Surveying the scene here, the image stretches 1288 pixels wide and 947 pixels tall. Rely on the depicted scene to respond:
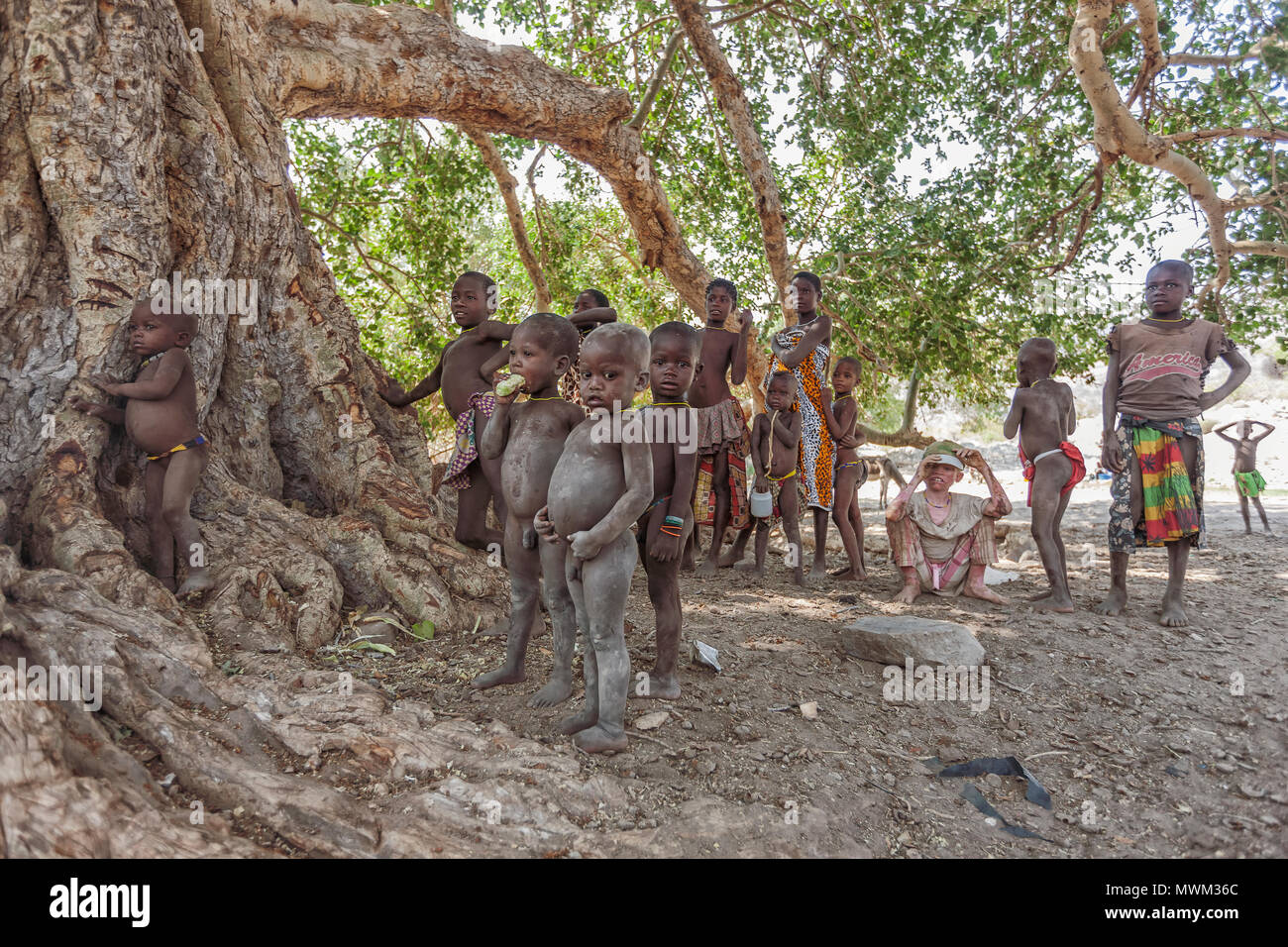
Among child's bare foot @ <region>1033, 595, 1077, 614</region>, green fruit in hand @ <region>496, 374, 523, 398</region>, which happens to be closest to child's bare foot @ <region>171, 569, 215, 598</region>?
green fruit in hand @ <region>496, 374, 523, 398</region>

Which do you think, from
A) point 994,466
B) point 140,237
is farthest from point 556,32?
point 994,466

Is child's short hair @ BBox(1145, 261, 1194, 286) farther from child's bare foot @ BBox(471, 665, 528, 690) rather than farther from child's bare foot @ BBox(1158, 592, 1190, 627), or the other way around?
child's bare foot @ BBox(471, 665, 528, 690)

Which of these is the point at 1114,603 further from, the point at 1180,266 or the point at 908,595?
the point at 1180,266

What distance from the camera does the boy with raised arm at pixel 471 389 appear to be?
166 inches

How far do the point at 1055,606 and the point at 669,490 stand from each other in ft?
9.85

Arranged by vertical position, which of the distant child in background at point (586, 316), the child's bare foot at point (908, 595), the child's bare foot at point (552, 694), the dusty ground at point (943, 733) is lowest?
the dusty ground at point (943, 733)

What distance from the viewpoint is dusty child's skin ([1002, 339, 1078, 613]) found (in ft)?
16.0

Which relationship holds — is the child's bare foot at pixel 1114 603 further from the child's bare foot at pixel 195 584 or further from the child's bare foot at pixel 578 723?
the child's bare foot at pixel 195 584

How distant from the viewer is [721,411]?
5.66m

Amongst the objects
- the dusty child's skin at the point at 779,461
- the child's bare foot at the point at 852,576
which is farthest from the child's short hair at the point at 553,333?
the child's bare foot at the point at 852,576

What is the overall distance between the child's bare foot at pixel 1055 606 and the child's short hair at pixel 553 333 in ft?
11.5

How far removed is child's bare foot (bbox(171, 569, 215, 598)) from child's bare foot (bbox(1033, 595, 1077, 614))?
4483mm

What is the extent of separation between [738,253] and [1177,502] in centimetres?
612

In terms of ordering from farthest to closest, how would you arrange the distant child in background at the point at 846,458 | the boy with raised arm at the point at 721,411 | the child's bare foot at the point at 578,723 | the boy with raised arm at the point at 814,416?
the distant child in background at the point at 846,458 → the boy with raised arm at the point at 814,416 → the boy with raised arm at the point at 721,411 → the child's bare foot at the point at 578,723
